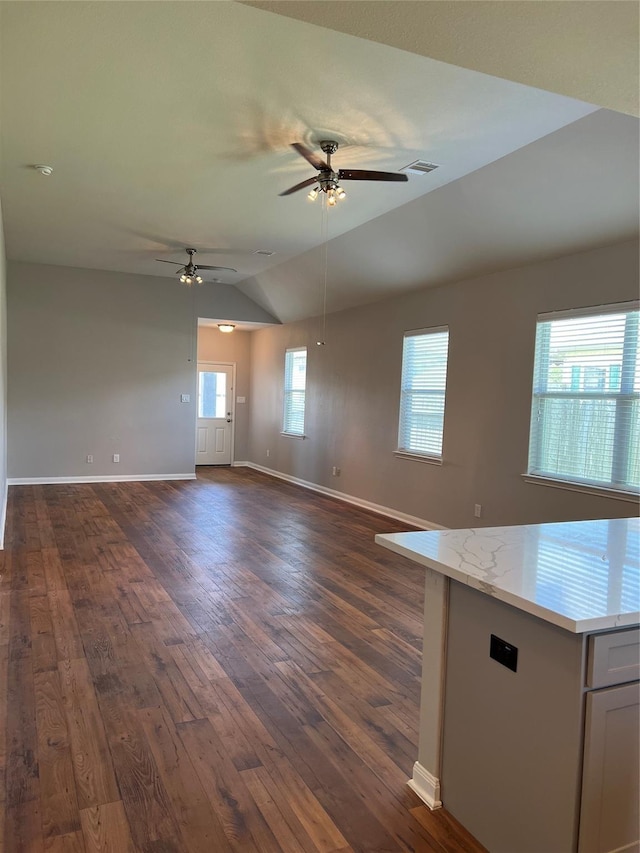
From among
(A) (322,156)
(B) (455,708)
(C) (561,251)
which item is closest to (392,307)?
(C) (561,251)

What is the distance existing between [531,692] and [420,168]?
3.71m

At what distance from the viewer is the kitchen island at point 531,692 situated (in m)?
1.50

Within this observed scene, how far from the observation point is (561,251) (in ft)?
15.3

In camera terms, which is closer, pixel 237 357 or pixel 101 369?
pixel 101 369

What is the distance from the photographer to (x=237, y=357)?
11.0 meters

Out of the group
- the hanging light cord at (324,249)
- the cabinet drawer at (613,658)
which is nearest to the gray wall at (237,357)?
the hanging light cord at (324,249)

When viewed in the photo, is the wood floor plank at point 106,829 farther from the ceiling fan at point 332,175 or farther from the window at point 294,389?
the window at point 294,389

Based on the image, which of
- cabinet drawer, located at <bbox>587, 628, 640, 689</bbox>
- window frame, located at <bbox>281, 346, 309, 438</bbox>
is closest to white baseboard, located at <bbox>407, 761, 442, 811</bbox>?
cabinet drawer, located at <bbox>587, 628, 640, 689</bbox>

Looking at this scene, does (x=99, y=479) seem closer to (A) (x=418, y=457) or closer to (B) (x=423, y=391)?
(A) (x=418, y=457)

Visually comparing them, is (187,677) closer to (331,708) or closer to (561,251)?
(331,708)

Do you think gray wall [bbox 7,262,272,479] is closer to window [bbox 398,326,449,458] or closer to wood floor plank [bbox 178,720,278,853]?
window [bbox 398,326,449,458]

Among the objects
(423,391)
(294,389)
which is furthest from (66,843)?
(294,389)

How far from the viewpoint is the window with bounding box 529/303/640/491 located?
4.23 m

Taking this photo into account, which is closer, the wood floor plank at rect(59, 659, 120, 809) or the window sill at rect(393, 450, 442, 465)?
the wood floor plank at rect(59, 659, 120, 809)
